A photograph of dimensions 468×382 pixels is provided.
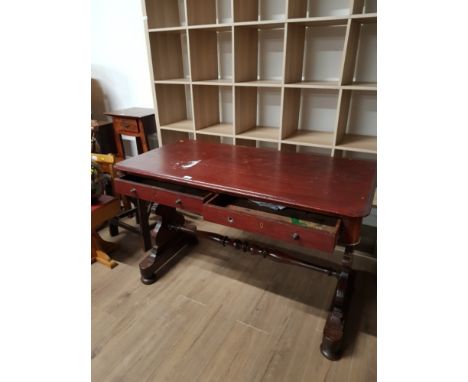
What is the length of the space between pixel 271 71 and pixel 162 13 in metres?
A: 0.94

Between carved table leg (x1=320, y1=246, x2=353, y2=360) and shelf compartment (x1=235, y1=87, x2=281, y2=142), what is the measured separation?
3.33 feet

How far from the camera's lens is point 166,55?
7.75 feet

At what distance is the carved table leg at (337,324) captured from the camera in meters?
1.32

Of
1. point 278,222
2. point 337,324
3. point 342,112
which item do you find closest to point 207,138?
point 342,112

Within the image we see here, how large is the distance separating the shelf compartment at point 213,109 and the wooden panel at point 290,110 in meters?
0.42

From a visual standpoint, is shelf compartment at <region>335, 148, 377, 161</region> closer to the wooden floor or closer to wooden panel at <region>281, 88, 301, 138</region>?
wooden panel at <region>281, 88, 301, 138</region>

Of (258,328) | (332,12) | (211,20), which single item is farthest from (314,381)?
(211,20)

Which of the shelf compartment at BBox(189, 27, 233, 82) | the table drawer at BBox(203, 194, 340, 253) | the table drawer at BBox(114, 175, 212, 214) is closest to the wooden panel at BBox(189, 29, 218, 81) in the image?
the shelf compartment at BBox(189, 27, 233, 82)

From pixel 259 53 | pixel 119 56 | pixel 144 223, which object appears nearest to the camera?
pixel 144 223

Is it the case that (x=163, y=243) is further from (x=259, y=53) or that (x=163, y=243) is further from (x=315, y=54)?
(x=315, y=54)

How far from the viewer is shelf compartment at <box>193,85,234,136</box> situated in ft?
7.54

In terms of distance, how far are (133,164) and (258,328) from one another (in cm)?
109

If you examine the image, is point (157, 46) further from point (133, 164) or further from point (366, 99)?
point (366, 99)
